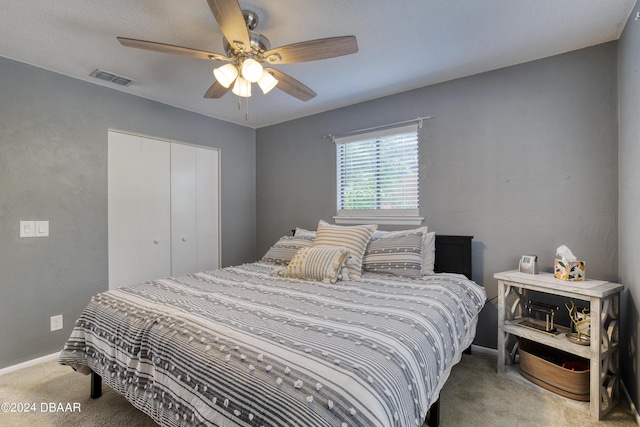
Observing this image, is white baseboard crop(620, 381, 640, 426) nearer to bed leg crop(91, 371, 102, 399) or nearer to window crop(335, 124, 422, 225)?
window crop(335, 124, 422, 225)

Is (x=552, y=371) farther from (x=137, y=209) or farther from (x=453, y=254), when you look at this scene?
(x=137, y=209)

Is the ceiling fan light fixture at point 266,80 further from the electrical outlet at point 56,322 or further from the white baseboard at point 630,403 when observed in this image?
the white baseboard at point 630,403

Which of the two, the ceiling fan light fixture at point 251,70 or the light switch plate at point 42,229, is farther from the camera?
the light switch plate at point 42,229

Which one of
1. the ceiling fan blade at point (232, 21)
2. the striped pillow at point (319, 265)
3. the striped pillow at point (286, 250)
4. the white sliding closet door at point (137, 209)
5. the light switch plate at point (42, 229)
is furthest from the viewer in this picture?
the white sliding closet door at point (137, 209)

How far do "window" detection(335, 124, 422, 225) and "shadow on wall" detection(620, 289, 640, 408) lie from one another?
1459mm

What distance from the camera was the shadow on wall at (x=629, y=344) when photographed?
5.60ft

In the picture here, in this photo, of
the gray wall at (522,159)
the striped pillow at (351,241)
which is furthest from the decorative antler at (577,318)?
the striped pillow at (351,241)

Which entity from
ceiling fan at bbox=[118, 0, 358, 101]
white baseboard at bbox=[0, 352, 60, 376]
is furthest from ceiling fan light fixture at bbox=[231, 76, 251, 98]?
white baseboard at bbox=[0, 352, 60, 376]

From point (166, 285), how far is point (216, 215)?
1849 mm

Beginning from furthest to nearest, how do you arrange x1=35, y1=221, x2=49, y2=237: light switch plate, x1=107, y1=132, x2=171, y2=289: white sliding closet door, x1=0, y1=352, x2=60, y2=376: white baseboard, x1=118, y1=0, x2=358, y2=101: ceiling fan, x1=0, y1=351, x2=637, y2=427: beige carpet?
x1=107, y1=132, x2=171, y2=289: white sliding closet door
x1=35, y1=221, x2=49, y2=237: light switch plate
x1=0, y1=352, x2=60, y2=376: white baseboard
x1=0, y1=351, x2=637, y2=427: beige carpet
x1=118, y1=0, x2=358, y2=101: ceiling fan

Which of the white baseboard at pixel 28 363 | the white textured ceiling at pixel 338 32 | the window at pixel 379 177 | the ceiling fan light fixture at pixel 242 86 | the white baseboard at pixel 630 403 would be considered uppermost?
the white textured ceiling at pixel 338 32

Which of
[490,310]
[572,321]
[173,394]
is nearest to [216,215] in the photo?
[173,394]

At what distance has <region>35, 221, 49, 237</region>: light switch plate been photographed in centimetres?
246

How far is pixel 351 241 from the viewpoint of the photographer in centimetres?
254
